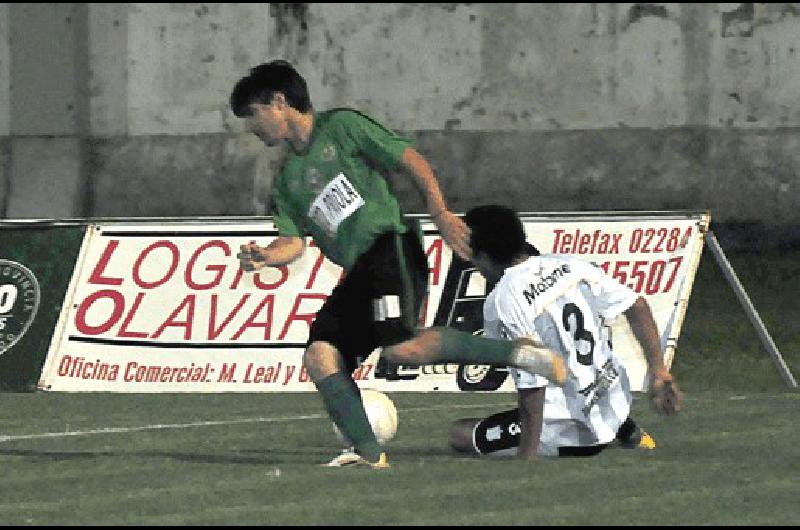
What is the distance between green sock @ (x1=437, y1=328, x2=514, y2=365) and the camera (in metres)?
9.95

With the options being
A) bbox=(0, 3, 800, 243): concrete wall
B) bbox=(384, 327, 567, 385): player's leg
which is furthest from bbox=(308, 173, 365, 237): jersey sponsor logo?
bbox=(0, 3, 800, 243): concrete wall

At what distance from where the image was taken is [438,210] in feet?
32.2

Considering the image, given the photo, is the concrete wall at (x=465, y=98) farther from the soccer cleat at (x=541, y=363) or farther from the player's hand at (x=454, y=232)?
the player's hand at (x=454, y=232)

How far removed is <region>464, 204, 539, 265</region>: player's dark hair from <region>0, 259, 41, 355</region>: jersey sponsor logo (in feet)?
18.3

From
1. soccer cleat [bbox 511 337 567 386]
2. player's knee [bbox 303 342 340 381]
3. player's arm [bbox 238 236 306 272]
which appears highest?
player's arm [bbox 238 236 306 272]

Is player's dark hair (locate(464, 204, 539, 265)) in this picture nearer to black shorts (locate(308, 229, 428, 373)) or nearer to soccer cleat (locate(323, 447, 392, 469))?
black shorts (locate(308, 229, 428, 373))

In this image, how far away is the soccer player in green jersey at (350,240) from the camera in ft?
33.0

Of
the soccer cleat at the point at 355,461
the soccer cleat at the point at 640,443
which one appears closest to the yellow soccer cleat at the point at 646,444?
the soccer cleat at the point at 640,443

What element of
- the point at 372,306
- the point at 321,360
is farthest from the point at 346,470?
the point at 372,306

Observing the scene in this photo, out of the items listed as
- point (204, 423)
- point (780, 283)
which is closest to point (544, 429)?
point (204, 423)

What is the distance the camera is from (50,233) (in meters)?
15.5

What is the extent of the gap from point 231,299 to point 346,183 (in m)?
5.16

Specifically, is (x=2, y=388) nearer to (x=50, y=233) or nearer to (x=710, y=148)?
(x=50, y=233)

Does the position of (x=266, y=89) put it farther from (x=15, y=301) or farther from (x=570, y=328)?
(x=15, y=301)
